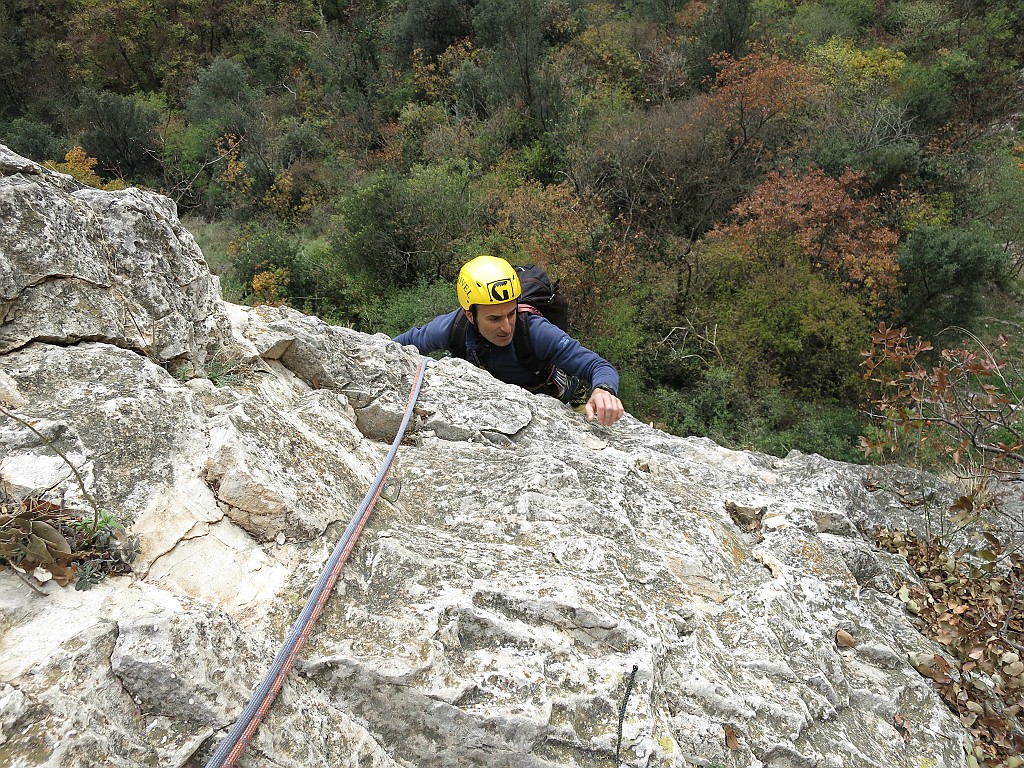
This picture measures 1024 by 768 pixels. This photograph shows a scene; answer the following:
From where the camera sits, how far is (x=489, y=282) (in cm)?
380

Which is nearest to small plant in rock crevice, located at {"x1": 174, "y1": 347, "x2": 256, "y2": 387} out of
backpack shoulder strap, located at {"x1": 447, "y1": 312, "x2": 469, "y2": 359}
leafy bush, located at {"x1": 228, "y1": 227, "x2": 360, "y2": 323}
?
backpack shoulder strap, located at {"x1": 447, "y1": 312, "x2": 469, "y2": 359}

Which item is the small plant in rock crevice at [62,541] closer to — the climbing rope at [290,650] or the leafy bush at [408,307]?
the climbing rope at [290,650]

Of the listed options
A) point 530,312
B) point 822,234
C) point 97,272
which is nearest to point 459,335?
point 530,312

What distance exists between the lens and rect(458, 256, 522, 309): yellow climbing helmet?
→ 3.80 meters

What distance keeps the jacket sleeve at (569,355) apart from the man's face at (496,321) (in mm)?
207

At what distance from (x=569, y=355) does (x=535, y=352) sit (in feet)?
1.12

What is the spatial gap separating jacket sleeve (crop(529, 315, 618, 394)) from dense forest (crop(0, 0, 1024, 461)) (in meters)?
1.94

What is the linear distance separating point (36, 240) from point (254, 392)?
1.03 m

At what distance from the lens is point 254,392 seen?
281 centimetres

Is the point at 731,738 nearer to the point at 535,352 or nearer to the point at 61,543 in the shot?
the point at 61,543

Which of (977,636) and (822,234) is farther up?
(977,636)

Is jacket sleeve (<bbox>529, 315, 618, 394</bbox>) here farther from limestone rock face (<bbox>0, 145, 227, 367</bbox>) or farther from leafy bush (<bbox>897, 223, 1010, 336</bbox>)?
leafy bush (<bbox>897, 223, 1010, 336</bbox>)

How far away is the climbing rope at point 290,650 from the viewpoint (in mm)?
1463

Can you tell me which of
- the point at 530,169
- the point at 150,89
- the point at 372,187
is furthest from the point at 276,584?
the point at 150,89
